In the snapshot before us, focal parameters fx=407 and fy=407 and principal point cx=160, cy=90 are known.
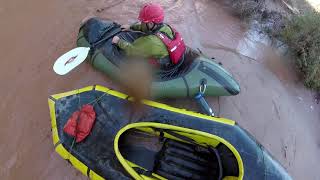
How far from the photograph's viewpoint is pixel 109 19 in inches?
196

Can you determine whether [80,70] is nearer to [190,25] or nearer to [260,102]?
[190,25]

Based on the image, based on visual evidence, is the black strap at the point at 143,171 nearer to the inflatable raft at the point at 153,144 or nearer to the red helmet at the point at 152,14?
the inflatable raft at the point at 153,144

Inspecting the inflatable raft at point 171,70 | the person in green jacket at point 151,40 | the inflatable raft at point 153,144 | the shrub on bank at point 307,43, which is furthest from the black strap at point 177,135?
the shrub on bank at point 307,43

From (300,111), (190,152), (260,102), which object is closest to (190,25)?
(260,102)

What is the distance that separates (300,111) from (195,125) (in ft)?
6.38

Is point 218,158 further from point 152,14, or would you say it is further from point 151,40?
point 152,14

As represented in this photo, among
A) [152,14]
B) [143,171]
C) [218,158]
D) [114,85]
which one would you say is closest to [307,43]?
[152,14]

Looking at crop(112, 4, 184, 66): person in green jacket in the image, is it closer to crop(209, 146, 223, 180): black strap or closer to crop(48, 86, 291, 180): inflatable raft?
crop(48, 86, 291, 180): inflatable raft

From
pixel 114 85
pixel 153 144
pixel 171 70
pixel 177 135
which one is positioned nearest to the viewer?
pixel 177 135

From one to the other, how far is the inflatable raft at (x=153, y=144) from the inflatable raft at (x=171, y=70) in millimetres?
413

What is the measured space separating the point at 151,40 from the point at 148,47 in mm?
79

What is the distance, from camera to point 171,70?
4.15 meters

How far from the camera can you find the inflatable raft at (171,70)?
4.03m

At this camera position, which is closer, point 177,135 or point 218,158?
point 218,158
